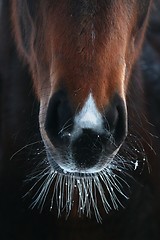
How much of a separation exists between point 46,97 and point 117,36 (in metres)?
0.31

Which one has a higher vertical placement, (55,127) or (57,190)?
(55,127)

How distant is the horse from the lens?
2016 millimetres

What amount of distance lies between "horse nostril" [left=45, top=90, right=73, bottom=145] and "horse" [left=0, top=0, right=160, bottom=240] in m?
0.02

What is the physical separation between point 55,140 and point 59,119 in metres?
0.07

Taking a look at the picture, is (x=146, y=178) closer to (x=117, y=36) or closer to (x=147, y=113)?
(x=147, y=113)

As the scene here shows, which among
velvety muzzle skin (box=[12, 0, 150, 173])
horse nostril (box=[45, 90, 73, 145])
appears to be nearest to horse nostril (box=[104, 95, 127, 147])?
velvety muzzle skin (box=[12, 0, 150, 173])

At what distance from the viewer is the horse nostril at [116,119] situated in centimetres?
190

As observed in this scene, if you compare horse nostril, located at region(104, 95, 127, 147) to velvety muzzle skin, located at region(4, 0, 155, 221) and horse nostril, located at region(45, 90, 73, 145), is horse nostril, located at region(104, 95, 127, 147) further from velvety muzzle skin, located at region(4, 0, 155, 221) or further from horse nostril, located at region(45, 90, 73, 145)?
horse nostril, located at region(45, 90, 73, 145)

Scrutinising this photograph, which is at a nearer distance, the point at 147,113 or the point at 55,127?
the point at 55,127

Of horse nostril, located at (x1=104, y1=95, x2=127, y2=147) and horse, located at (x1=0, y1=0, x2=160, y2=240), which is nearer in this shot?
horse nostril, located at (x1=104, y1=95, x2=127, y2=147)

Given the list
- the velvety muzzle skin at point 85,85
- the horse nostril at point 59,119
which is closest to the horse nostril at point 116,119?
the velvety muzzle skin at point 85,85

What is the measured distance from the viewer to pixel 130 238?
8.48 ft

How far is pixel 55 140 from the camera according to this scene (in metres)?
1.97

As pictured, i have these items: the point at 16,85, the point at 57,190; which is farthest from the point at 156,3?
Result: the point at 57,190
